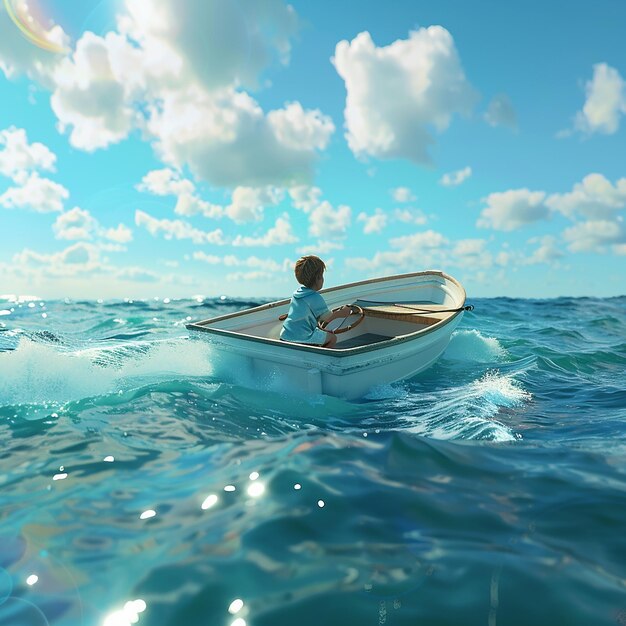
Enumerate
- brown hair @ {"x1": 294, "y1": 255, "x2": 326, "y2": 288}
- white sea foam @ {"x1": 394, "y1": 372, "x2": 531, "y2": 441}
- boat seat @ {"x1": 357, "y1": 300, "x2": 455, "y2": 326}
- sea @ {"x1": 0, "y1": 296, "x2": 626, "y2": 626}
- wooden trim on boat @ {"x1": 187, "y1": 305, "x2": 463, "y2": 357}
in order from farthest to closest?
boat seat @ {"x1": 357, "y1": 300, "x2": 455, "y2": 326}
brown hair @ {"x1": 294, "y1": 255, "x2": 326, "y2": 288}
wooden trim on boat @ {"x1": 187, "y1": 305, "x2": 463, "y2": 357}
white sea foam @ {"x1": 394, "y1": 372, "x2": 531, "y2": 441}
sea @ {"x1": 0, "y1": 296, "x2": 626, "y2": 626}

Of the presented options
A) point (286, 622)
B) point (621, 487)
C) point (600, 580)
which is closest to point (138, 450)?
point (286, 622)

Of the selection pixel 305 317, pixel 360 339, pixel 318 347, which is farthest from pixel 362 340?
pixel 318 347

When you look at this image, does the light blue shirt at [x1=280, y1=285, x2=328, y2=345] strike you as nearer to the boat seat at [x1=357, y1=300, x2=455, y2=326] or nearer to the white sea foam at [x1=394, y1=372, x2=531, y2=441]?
the white sea foam at [x1=394, y1=372, x2=531, y2=441]

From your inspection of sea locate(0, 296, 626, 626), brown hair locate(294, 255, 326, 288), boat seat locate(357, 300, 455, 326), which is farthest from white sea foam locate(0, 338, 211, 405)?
boat seat locate(357, 300, 455, 326)

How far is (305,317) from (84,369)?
348 cm

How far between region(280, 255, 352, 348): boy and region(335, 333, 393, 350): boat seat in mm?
2515

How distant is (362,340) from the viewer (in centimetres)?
1016

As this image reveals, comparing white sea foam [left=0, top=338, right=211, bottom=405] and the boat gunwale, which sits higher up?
the boat gunwale

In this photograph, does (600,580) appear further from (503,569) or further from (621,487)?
(621,487)

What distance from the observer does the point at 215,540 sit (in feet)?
9.87

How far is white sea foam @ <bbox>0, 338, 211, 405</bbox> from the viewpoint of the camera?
651cm

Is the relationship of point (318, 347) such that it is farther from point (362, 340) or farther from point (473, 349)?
point (473, 349)

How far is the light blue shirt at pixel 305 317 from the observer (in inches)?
282

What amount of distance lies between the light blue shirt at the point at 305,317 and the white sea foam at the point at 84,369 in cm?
155
